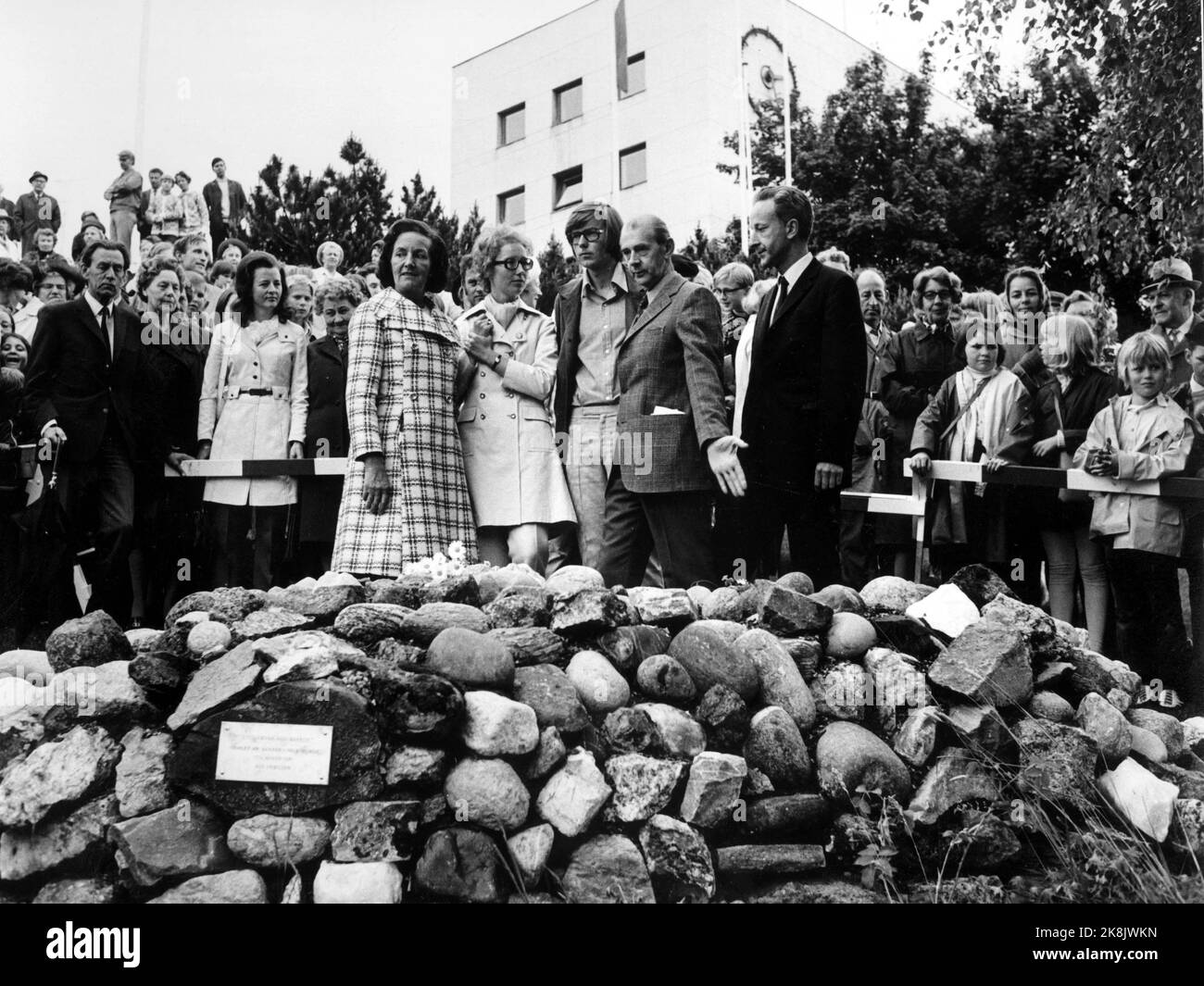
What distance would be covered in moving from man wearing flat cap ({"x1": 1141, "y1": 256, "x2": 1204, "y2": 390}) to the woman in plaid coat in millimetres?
2616

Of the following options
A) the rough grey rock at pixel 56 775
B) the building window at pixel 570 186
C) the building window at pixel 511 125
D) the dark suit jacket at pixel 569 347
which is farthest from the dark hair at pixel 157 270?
the rough grey rock at pixel 56 775

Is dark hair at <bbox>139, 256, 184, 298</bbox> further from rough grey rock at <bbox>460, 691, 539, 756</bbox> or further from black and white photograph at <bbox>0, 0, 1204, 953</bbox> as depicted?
rough grey rock at <bbox>460, 691, 539, 756</bbox>

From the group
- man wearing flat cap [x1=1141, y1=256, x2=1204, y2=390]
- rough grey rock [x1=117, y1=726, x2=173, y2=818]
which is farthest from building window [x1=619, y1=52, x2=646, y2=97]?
rough grey rock [x1=117, y1=726, x2=173, y2=818]

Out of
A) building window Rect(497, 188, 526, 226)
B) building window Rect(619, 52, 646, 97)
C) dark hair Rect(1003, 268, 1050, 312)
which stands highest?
building window Rect(619, 52, 646, 97)

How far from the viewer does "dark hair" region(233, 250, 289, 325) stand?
4895 millimetres

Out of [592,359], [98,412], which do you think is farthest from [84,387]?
[592,359]

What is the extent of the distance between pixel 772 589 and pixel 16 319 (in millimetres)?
3890

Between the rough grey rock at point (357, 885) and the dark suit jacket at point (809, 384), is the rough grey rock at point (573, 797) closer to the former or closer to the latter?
the rough grey rock at point (357, 885)

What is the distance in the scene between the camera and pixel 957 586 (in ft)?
14.1

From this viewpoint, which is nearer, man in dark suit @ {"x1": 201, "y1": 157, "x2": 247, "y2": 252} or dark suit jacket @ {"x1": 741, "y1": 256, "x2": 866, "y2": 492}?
dark suit jacket @ {"x1": 741, "y1": 256, "x2": 866, "y2": 492}

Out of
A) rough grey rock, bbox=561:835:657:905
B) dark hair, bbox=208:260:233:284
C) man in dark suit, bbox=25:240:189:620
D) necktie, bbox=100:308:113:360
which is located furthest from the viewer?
dark hair, bbox=208:260:233:284

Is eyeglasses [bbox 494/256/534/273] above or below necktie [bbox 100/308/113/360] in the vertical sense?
above
